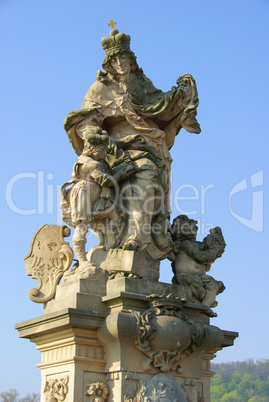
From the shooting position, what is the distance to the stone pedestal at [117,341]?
833 cm

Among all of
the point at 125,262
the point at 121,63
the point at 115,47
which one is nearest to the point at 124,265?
the point at 125,262

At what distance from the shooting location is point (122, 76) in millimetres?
10312

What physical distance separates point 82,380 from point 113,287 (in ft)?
4.24

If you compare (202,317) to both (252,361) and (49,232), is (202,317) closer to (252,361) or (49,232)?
(49,232)

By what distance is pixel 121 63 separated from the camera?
33.5 ft

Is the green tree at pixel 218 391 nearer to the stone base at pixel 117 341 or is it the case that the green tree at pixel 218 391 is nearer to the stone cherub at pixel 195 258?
the stone cherub at pixel 195 258

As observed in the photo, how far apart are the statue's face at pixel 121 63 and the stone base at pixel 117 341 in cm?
330

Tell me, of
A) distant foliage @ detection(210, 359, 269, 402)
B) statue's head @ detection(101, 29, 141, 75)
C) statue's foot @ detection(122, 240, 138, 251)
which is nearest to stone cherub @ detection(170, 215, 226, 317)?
statue's foot @ detection(122, 240, 138, 251)

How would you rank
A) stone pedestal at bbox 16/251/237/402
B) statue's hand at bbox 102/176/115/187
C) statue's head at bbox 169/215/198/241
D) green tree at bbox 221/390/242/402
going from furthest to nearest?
green tree at bbox 221/390/242/402 → statue's head at bbox 169/215/198/241 → statue's hand at bbox 102/176/115/187 → stone pedestal at bbox 16/251/237/402

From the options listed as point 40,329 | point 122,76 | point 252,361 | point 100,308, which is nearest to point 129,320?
point 100,308

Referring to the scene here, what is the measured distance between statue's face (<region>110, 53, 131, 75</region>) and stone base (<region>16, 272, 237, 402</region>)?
10.8 ft

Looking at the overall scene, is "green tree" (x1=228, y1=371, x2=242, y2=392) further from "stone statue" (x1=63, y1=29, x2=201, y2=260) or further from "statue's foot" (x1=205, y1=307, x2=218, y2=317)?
"stone statue" (x1=63, y1=29, x2=201, y2=260)

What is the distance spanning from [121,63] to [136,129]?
1087 mm

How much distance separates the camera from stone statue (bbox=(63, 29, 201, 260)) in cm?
955
